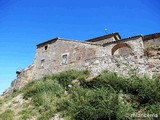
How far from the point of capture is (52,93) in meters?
10.8

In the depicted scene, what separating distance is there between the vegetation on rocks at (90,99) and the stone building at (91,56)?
1.33 meters

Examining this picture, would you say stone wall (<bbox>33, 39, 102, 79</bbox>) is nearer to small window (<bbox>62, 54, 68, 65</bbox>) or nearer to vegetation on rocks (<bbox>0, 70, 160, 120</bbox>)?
small window (<bbox>62, 54, 68, 65</bbox>)

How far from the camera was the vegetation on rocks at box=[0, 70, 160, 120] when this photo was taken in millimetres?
7121

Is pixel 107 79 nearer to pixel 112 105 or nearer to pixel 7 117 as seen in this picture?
pixel 112 105

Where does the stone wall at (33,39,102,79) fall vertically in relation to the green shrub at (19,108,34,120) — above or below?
above

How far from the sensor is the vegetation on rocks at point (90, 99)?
7121mm

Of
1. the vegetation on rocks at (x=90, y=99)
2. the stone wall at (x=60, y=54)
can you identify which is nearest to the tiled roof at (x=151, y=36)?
the stone wall at (x=60, y=54)

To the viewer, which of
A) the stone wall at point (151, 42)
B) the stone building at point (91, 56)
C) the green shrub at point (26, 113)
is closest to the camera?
the green shrub at point (26, 113)

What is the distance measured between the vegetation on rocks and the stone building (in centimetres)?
133

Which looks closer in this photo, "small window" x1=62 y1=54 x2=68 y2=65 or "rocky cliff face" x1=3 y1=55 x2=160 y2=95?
"rocky cliff face" x1=3 y1=55 x2=160 y2=95

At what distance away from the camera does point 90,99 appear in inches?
310

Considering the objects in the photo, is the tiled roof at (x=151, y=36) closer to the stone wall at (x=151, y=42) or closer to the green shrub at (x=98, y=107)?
the stone wall at (x=151, y=42)

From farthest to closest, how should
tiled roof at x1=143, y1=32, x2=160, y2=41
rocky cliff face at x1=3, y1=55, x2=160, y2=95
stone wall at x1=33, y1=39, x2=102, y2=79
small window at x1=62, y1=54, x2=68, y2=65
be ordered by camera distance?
small window at x1=62, y1=54, x2=68, y2=65 < tiled roof at x1=143, y1=32, x2=160, y2=41 < stone wall at x1=33, y1=39, x2=102, y2=79 < rocky cliff face at x1=3, y1=55, x2=160, y2=95

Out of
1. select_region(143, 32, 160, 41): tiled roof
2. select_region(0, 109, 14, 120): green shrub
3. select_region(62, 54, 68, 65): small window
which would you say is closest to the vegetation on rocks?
select_region(0, 109, 14, 120): green shrub
